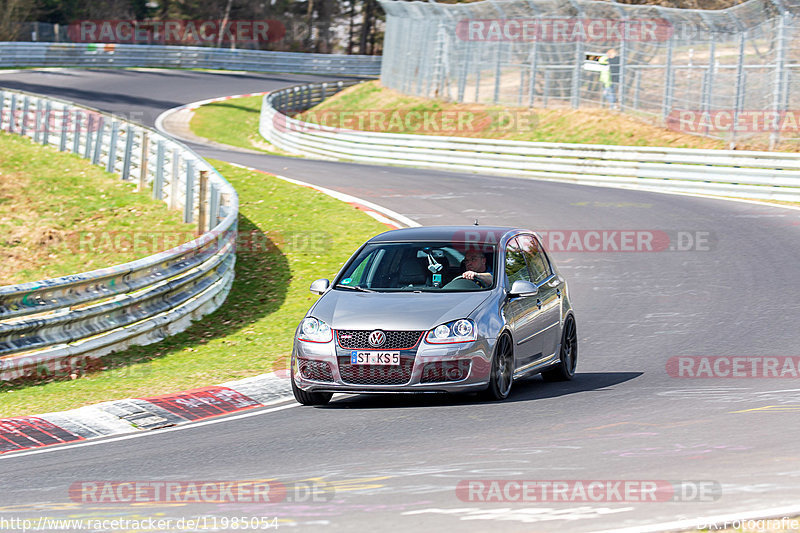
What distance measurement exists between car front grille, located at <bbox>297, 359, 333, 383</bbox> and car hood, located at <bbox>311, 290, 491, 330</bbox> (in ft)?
1.08

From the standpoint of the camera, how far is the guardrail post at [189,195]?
1862 centimetres

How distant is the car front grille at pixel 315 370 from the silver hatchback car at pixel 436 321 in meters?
0.01

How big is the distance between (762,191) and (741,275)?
8.88m

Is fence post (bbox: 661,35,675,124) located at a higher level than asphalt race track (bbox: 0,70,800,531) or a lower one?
higher

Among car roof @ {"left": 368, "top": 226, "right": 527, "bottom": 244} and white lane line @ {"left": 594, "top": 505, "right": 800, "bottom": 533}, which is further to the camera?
car roof @ {"left": 368, "top": 226, "right": 527, "bottom": 244}

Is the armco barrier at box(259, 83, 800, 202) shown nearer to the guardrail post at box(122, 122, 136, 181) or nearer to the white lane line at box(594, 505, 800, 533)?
the guardrail post at box(122, 122, 136, 181)

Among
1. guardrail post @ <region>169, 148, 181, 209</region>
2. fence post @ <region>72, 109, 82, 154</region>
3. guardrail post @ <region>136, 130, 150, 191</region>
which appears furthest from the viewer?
fence post @ <region>72, 109, 82, 154</region>

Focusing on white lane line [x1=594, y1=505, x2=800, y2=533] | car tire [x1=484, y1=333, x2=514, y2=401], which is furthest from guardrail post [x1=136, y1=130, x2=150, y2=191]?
white lane line [x1=594, y1=505, x2=800, y2=533]

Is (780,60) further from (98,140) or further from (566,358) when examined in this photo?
(566,358)

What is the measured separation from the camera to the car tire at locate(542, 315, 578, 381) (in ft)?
34.0

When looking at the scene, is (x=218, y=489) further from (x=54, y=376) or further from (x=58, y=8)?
(x=58, y=8)

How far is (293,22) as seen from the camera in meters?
84.9

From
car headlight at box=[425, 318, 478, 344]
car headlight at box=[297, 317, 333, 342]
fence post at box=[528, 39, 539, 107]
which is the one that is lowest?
car headlight at box=[297, 317, 333, 342]

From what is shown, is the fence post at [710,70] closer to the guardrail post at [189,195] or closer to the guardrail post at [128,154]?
the guardrail post at [128,154]
